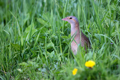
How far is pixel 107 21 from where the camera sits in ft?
11.2

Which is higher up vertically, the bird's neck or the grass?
the bird's neck

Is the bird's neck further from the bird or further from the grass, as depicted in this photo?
the grass

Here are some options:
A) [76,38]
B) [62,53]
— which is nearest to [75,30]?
[76,38]

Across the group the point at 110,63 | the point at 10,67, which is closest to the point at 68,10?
the point at 10,67

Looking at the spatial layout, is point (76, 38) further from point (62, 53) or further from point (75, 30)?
point (62, 53)

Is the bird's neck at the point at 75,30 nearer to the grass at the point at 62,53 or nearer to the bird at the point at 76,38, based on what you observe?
the bird at the point at 76,38

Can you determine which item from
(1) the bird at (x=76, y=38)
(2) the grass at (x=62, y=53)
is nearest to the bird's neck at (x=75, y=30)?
(1) the bird at (x=76, y=38)

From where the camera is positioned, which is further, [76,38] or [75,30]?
[75,30]

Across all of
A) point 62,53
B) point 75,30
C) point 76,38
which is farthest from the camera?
point 75,30

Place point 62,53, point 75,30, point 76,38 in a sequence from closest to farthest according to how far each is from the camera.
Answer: point 62,53 < point 76,38 < point 75,30

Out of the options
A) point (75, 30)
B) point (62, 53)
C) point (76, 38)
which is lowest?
point (62, 53)

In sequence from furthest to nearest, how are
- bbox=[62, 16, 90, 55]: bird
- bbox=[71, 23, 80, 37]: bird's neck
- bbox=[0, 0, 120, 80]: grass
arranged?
bbox=[71, 23, 80, 37]: bird's neck < bbox=[62, 16, 90, 55]: bird < bbox=[0, 0, 120, 80]: grass

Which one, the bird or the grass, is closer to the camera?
the grass

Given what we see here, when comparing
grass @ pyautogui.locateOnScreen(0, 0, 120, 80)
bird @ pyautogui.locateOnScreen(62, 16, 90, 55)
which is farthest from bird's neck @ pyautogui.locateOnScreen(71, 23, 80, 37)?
grass @ pyautogui.locateOnScreen(0, 0, 120, 80)
